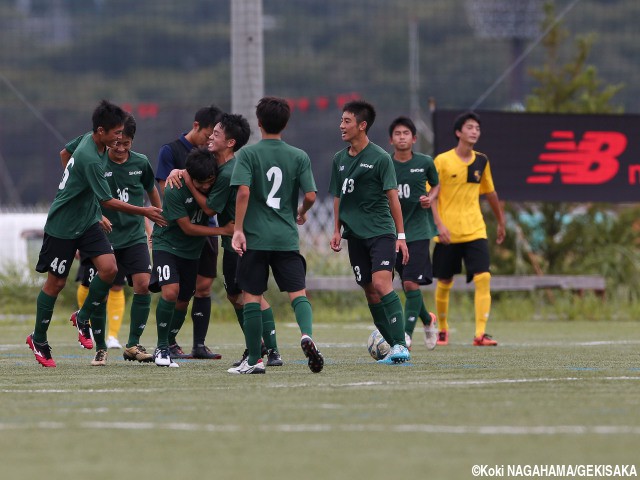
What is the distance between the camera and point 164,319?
1044 cm

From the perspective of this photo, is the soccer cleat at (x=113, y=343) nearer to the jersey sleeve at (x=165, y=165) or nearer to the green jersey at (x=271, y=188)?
the jersey sleeve at (x=165, y=165)

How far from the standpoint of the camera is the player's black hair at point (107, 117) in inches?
396

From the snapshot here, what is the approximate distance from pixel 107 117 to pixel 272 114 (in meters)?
1.32

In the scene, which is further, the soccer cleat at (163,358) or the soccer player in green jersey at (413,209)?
the soccer player in green jersey at (413,209)

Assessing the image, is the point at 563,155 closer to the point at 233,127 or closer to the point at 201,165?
the point at 233,127

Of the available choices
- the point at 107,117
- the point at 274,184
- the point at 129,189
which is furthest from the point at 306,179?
the point at 129,189

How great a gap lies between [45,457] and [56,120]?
1037 inches

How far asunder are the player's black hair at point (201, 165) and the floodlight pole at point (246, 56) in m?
7.89

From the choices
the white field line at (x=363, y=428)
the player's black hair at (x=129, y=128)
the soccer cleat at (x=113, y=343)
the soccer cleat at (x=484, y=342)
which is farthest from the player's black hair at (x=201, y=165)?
the soccer cleat at (x=484, y=342)

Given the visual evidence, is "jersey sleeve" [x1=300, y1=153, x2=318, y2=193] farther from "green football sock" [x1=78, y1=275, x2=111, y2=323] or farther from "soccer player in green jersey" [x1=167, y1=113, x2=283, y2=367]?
"green football sock" [x1=78, y1=275, x2=111, y2=323]

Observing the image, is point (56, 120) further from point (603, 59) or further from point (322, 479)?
point (322, 479)

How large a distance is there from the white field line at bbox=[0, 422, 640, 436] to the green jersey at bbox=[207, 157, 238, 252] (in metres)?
3.67

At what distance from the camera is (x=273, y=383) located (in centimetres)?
868

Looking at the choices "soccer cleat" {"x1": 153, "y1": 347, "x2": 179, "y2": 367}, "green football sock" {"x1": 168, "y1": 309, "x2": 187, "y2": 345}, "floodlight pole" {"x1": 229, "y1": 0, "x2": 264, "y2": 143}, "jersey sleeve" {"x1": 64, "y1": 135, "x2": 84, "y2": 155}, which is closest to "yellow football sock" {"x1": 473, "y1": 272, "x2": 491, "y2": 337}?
"green football sock" {"x1": 168, "y1": 309, "x2": 187, "y2": 345}
